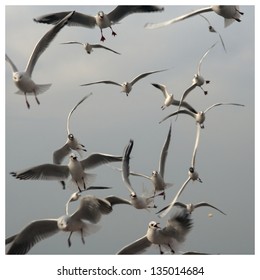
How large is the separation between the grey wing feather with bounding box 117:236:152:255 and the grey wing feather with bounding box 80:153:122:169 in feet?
3.60

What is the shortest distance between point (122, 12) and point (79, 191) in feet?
6.34

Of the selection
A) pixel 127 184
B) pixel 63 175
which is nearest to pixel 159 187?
pixel 63 175

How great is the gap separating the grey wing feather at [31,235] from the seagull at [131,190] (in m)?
0.68

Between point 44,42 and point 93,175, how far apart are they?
4.95 ft

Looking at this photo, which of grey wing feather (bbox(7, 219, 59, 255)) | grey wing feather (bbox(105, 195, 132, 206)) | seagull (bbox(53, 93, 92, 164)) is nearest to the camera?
grey wing feather (bbox(7, 219, 59, 255))

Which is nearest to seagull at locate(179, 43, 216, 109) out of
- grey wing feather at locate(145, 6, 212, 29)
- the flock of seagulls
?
the flock of seagulls

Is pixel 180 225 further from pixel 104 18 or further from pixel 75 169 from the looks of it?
pixel 104 18

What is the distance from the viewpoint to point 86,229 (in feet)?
18.4

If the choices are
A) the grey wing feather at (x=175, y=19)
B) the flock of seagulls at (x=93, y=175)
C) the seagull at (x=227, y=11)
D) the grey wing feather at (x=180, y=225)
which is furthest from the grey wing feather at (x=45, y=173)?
the seagull at (x=227, y=11)

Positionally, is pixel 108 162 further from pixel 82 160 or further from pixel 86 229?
pixel 86 229

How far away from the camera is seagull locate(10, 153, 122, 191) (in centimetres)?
616

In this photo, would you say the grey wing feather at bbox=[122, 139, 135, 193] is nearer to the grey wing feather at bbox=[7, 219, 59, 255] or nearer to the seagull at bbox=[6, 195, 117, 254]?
the seagull at bbox=[6, 195, 117, 254]

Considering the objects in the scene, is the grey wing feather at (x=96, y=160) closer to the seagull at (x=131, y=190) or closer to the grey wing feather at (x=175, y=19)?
the seagull at (x=131, y=190)

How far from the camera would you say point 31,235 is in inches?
217
